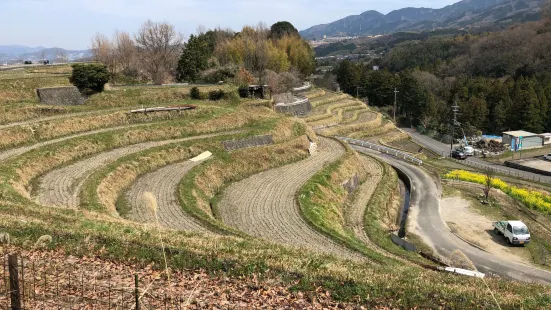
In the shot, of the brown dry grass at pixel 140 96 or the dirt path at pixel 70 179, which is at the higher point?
Result: the brown dry grass at pixel 140 96

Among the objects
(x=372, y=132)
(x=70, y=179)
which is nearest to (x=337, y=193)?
(x=70, y=179)

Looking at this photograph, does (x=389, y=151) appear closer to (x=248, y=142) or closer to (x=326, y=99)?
(x=248, y=142)

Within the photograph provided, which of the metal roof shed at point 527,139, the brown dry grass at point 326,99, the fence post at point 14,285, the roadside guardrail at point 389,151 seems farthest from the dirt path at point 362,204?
the metal roof shed at point 527,139

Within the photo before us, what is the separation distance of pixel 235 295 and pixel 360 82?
250 ft

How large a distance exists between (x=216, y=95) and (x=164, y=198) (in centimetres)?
1809

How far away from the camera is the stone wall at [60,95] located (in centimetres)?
2655

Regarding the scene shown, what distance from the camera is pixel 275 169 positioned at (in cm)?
2369

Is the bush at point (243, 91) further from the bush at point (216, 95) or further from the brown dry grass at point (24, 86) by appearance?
the brown dry grass at point (24, 86)

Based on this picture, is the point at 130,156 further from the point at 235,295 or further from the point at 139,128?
the point at 235,295

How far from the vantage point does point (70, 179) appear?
1675 cm

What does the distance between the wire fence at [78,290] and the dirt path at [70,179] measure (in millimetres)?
7089

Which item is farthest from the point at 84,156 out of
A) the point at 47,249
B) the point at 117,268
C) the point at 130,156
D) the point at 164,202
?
the point at 117,268

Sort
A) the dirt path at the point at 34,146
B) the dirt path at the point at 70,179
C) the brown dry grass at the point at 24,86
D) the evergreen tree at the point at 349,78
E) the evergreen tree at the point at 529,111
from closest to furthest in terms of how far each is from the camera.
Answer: the dirt path at the point at 70,179 < the dirt path at the point at 34,146 < the brown dry grass at the point at 24,86 < the evergreen tree at the point at 529,111 < the evergreen tree at the point at 349,78

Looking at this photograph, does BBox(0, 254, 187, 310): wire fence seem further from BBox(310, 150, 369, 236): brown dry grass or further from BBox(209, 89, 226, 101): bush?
BBox(209, 89, 226, 101): bush
